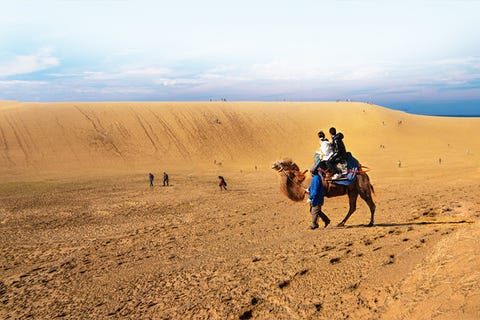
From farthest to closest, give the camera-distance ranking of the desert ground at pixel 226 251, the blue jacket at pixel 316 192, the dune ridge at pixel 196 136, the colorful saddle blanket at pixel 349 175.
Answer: the dune ridge at pixel 196 136 → the colorful saddle blanket at pixel 349 175 → the blue jacket at pixel 316 192 → the desert ground at pixel 226 251

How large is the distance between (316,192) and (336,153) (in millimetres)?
1183

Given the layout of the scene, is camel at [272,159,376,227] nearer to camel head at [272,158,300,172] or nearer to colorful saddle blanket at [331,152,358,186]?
camel head at [272,158,300,172]

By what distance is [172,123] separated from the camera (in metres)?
50.9

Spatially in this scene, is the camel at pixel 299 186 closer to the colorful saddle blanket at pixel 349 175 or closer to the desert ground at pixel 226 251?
the colorful saddle blanket at pixel 349 175

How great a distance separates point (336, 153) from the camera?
909 cm

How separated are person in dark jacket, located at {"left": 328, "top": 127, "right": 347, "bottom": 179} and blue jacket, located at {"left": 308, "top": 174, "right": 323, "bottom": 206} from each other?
52cm

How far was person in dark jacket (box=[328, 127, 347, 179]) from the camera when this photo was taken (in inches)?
356

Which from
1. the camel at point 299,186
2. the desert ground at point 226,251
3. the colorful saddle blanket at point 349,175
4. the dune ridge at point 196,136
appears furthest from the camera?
the dune ridge at point 196,136

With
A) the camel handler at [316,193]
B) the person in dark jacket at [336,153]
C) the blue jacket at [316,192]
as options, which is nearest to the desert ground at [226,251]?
the camel handler at [316,193]

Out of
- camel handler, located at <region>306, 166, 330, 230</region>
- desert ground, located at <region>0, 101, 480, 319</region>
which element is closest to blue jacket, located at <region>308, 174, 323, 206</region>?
camel handler, located at <region>306, 166, 330, 230</region>

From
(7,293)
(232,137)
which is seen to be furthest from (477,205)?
(232,137)

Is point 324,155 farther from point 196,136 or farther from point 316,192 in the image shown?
point 196,136

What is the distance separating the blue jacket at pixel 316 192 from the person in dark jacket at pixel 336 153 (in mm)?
518

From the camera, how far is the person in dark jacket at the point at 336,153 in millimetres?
9048
